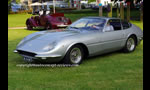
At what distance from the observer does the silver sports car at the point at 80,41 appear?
5176 mm

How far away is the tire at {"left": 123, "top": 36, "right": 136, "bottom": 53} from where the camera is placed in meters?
7.02

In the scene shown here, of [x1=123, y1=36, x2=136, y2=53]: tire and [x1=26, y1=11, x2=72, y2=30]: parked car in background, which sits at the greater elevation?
[x1=26, y1=11, x2=72, y2=30]: parked car in background

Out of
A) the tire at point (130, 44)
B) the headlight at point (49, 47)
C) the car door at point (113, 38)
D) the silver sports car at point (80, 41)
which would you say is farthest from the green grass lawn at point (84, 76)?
the tire at point (130, 44)

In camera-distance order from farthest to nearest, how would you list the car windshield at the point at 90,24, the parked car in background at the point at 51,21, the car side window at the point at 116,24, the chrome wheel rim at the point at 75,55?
the parked car in background at the point at 51,21 < the car side window at the point at 116,24 < the car windshield at the point at 90,24 < the chrome wheel rim at the point at 75,55

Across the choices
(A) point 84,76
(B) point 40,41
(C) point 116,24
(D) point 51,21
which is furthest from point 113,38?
(D) point 51,21

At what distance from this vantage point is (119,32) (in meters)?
6.64

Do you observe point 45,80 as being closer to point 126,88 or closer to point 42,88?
point 42,88

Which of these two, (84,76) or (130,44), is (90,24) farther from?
(84,76)

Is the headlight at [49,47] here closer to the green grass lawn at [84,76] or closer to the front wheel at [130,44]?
the green grass lawn at [84,76]

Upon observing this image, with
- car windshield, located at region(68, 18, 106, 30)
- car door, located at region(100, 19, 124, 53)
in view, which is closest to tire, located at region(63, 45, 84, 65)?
car door, located at region(100, 19, 124, 53)

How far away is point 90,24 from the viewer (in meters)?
6.46

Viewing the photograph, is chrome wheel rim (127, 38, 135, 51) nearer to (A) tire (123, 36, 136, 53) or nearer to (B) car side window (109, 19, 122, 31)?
(A) tire (123, 36, 136, 53)

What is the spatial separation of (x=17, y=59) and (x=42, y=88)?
106 inches
